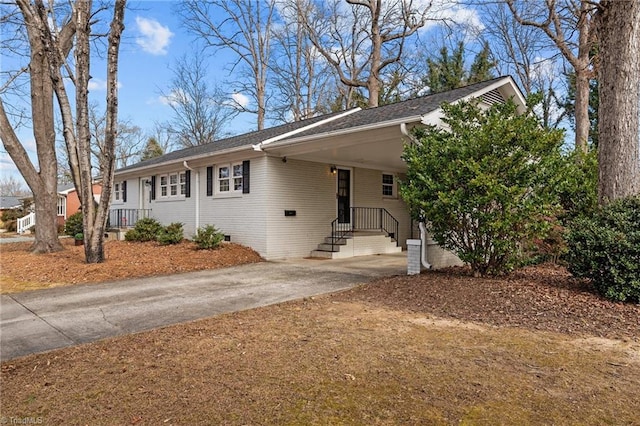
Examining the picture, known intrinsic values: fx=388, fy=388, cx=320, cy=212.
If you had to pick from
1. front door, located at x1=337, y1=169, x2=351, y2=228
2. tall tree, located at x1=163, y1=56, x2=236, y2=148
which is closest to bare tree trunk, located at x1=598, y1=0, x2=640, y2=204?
front door, located at x1=337, y1=169, x2=351, y2=228

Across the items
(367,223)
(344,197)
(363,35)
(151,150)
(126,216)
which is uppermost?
(363,35)

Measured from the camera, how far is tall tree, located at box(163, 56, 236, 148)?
93.3 ft

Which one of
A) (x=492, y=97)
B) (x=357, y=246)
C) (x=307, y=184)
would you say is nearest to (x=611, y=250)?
(x=492, y=97)

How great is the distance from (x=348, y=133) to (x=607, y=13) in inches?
186

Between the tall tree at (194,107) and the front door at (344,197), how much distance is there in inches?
708

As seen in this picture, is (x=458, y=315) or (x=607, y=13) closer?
(x=458, y=315)

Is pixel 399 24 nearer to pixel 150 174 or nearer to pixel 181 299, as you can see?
pixel 150 174

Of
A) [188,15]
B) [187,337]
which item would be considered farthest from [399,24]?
[187,337]

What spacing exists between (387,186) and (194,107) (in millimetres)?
21185

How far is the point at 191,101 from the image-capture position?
2969 centimetres

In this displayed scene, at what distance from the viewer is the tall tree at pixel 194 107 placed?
2844 cm

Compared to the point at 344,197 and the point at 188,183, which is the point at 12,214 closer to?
the point at 188,183

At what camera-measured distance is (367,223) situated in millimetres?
13242

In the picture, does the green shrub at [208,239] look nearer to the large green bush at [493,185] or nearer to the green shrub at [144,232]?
the green shrub at [144,232]
